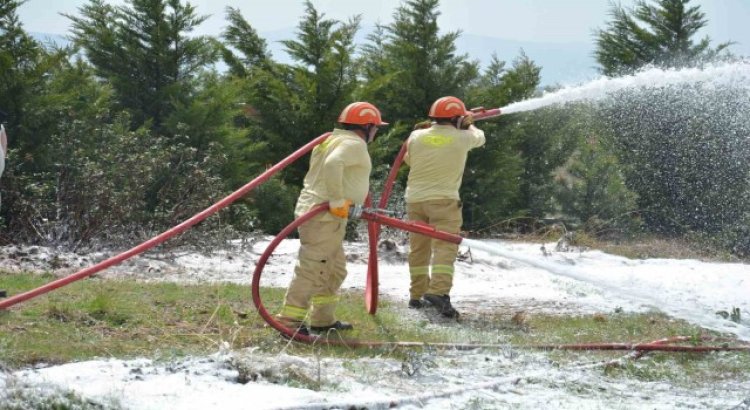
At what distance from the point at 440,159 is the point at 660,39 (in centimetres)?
1048

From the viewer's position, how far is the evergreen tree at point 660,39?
1764cm

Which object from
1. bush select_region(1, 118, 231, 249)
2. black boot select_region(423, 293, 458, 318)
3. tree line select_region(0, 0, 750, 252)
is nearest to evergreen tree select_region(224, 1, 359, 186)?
tree line select_region(0, 0, 750, 252)

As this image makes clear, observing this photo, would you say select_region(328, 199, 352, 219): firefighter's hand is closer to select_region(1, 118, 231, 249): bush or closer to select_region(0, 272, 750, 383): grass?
select_region(0, 272, 750, 383): grass

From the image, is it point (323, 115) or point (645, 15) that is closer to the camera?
point (323, 115)

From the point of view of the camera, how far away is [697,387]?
6.22 m

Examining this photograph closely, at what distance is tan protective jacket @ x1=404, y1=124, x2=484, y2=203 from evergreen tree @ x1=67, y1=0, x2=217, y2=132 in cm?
572

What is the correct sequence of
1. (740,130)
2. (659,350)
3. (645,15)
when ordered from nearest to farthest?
1. (659,350)
2. (740,130)
3. (645,15)

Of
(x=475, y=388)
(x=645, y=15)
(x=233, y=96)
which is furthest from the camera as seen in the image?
(x=645, y=15)

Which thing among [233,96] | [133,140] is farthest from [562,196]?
[133,140]

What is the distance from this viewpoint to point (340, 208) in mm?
6988

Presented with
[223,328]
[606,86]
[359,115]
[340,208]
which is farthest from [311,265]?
[606,86]

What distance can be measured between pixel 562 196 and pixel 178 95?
6830mm

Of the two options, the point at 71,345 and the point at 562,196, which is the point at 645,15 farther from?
the point at 71,345

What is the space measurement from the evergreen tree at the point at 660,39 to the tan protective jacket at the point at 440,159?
31.9 feet
